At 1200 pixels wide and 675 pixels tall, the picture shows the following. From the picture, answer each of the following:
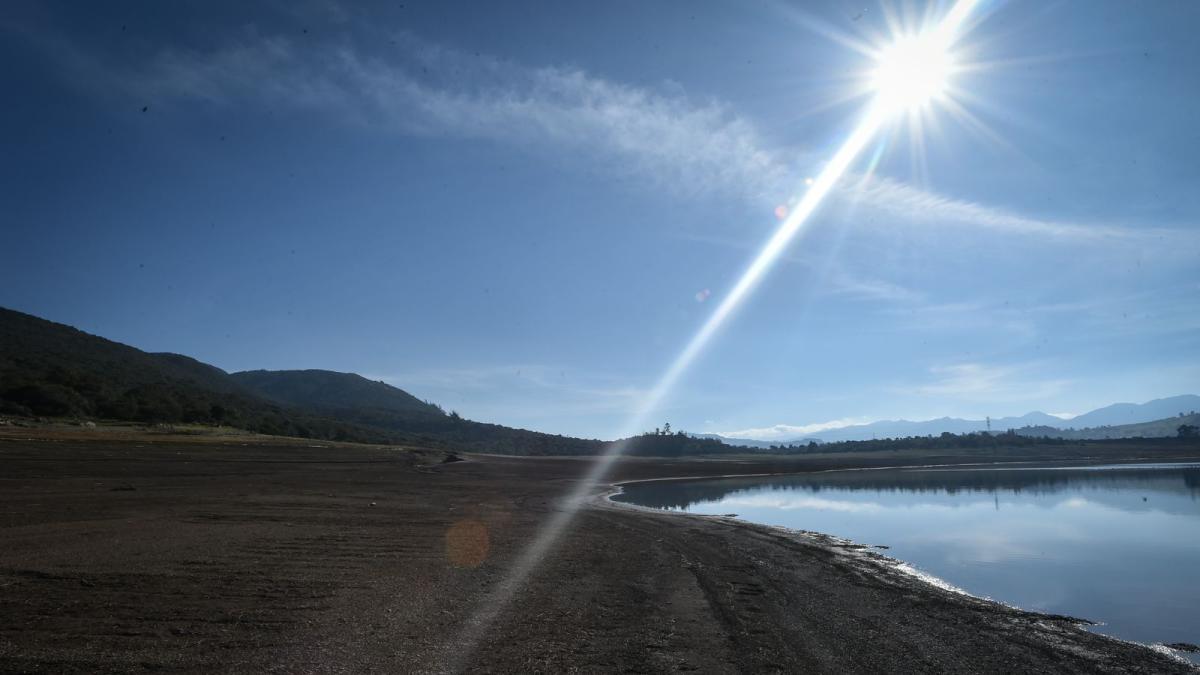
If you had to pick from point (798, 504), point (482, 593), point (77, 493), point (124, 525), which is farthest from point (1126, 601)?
point (77, 493)

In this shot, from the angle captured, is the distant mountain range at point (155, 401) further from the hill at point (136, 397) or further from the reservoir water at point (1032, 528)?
the reservoir water at point (1032, 528)

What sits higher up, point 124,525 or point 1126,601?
point 124,525

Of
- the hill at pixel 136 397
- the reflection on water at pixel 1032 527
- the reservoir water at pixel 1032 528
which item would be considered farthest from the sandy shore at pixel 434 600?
the hill at pixel 136 397

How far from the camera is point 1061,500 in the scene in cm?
3316

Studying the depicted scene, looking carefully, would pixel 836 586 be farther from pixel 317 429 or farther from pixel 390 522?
pixel 317 429

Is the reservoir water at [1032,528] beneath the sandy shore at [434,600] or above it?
beneath

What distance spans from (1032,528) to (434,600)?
2244cm

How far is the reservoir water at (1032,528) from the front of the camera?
1218 cm

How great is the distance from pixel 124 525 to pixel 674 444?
4472 inches

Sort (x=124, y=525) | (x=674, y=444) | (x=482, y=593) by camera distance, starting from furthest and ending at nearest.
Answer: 1. (x=674, y=444)
2. (x=124, y=525)
3. (x=482, y=593)

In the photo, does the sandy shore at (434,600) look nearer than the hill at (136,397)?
Yes

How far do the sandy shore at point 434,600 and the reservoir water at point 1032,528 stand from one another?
77.5 inches

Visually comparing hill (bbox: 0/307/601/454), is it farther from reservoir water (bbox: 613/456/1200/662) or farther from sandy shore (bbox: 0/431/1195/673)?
reservoir water (bbox: 613/456/1200/662)

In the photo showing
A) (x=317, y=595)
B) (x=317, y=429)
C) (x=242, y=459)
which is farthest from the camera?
(x=317, y=429)
